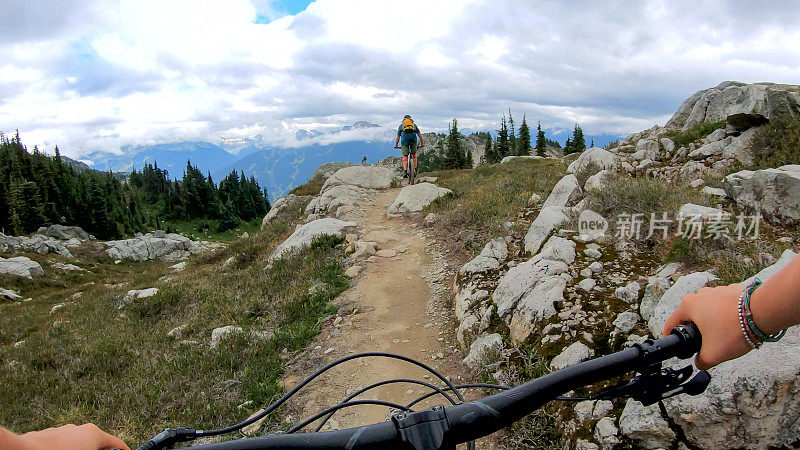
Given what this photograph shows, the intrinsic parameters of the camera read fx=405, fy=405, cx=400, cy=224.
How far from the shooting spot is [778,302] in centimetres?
143

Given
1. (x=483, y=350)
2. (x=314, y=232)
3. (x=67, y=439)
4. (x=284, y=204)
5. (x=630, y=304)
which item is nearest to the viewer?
(x=67, y=439)

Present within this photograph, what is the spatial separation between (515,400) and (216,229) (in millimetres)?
117783

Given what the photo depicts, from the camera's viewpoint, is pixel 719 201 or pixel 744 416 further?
pixel 719 201

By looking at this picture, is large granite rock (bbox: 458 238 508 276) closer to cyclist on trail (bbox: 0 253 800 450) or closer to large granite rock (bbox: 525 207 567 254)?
large granite rock (bbox: 525 207 567 254)

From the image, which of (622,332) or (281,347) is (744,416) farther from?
(281,347)

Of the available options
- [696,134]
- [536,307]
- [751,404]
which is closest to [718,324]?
[751,404]

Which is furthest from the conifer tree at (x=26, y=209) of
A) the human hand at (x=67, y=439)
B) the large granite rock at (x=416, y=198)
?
the human hand at (x=67, y=439)

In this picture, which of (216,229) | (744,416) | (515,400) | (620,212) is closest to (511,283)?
(620,212)

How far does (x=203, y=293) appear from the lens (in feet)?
40.9

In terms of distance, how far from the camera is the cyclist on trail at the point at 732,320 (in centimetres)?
133

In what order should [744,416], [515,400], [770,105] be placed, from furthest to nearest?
[770,105] → [744,416] → [515,400]

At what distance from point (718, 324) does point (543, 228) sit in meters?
6.78

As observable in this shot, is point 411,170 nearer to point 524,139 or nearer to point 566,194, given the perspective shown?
point 566,194

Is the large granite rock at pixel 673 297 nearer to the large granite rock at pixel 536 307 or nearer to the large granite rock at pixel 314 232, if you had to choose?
the large granite rock at pixel 536 307
